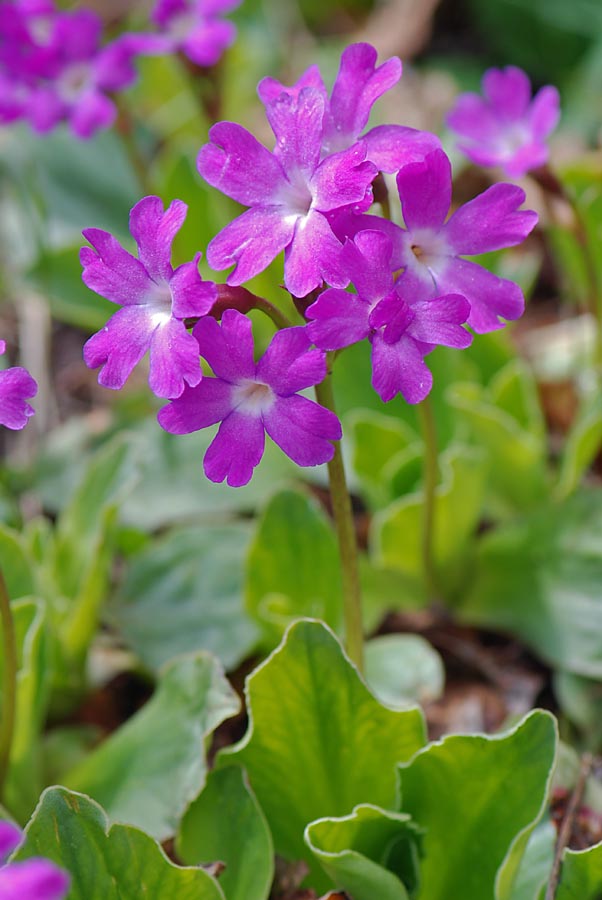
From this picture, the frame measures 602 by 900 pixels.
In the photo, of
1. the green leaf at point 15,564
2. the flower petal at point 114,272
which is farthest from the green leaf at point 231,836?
the flower petal at point 114,272

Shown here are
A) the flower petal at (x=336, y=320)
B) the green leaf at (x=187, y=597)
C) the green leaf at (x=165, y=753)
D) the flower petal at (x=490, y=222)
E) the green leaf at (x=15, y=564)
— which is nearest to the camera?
the flower petal at (x=336, y=320)

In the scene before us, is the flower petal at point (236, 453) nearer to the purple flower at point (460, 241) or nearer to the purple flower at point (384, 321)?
the purple flower at point (384, 321)

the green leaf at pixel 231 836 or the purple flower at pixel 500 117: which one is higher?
the purple flower at pixel 500 117

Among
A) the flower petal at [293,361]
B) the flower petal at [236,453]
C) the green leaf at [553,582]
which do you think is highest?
the flower petal at [293,361]

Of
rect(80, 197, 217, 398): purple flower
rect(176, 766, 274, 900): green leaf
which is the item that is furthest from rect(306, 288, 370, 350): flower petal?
rect(176, 766, 274, 900): green leaf

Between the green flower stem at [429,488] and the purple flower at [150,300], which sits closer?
the purple flower at [150,300]

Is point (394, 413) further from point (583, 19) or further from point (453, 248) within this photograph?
point (583, 19)

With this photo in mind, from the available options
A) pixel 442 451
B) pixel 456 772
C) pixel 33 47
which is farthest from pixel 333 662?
pixel 33 47
